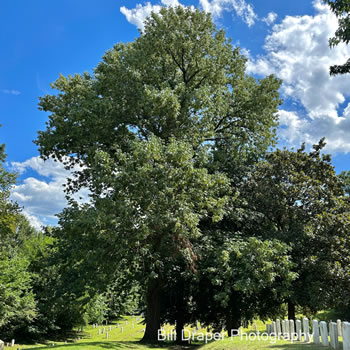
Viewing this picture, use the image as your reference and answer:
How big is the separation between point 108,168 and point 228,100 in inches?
376

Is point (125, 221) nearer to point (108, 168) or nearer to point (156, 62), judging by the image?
point (108, 168)

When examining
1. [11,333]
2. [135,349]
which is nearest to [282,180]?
[135,349]

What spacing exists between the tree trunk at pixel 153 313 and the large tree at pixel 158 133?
5 cm

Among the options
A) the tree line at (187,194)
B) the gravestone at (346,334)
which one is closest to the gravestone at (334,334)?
the gravestone at (346,334)

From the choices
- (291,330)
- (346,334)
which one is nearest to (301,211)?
(291,330)

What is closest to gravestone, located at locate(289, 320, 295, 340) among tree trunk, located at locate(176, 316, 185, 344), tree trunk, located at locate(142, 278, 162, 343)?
tree trunk, located at locate(142, 278, 162, 343)

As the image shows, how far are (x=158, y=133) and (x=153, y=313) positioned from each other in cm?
955

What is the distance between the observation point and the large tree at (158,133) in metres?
13.4

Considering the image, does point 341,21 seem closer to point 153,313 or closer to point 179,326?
point 153,313

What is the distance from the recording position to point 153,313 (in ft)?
58.0

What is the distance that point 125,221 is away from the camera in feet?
43.1

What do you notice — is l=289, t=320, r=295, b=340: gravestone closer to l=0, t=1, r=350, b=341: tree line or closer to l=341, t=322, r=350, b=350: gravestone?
l=0, t=1, r=350, b=341: tree line

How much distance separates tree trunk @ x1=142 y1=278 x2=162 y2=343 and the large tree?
Answer: 0.17ft

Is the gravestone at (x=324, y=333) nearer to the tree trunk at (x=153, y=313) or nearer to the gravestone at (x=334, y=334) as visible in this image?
the gravestone at (x=334, y=334)
